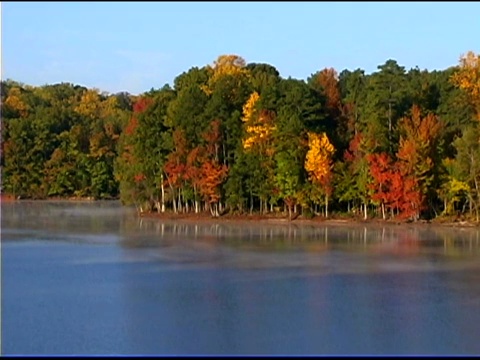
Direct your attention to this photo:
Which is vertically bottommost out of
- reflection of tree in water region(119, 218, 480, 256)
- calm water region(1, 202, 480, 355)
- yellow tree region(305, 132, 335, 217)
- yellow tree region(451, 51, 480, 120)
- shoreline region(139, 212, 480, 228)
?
calm water region(1, 202, 480, 355)

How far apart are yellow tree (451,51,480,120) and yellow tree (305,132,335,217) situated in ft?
22.8

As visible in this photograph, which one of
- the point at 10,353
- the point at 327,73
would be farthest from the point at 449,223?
the point at 10,353

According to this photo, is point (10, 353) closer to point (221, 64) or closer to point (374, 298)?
point (374, 298)

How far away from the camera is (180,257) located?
83.4 feet

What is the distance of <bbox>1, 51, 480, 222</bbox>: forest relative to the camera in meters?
38.2

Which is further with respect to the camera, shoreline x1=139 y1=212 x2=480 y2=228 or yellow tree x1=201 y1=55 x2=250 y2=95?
yellow tree x1=201 y1=55 x2=250 y2=95

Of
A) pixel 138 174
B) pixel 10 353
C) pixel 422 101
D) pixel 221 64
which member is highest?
pixel 221 64

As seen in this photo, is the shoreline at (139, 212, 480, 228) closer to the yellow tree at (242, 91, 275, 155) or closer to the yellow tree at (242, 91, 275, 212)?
the yellow tree at (242, 91, 275, 212)

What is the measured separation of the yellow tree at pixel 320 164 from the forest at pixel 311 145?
6cm

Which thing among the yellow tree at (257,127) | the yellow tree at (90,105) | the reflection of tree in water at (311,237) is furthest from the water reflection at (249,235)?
the yellow tree at (90,105)

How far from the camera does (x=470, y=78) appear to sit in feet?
133

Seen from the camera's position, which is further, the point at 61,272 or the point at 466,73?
the point at 466,73

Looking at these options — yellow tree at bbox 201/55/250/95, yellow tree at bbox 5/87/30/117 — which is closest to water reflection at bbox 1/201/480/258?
yellow tree at bbox 201/55/250/95

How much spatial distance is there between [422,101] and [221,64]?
15.7 m
